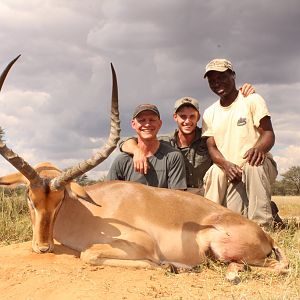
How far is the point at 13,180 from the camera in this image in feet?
20.3

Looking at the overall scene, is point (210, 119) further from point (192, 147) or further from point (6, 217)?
point (6, 217)

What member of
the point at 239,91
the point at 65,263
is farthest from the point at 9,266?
the point at 239,91

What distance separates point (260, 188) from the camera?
8062mm

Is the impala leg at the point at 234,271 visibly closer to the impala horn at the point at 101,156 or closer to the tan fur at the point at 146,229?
the tan fur at the point at 146,229

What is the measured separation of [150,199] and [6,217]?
430 centimetres

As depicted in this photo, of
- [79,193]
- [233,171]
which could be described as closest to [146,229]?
→ [79,193]

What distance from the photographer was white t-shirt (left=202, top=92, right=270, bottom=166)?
8.45 meters

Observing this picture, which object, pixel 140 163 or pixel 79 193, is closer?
pixel 79 193

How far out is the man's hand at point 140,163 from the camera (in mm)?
7999

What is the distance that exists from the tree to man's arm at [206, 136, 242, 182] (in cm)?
3629

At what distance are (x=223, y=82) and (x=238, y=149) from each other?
4.04ft

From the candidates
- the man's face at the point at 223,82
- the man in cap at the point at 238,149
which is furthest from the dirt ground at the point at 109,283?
the man's face at the point at 223,82

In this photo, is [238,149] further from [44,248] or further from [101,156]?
[44,248]

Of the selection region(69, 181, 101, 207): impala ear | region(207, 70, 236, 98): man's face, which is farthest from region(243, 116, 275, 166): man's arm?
region(69, 181, 101, 207): impala ear
